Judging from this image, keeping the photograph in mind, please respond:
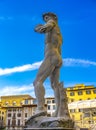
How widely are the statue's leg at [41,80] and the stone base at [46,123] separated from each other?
10.8 inches

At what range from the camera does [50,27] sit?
7875mm

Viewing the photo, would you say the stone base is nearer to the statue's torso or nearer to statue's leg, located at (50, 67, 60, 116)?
statue's leg, located at (50, 67, 60, 116)

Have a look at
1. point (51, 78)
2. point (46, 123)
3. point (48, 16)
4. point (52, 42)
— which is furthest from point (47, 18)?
point (46, 123)

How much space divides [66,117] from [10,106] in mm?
86679

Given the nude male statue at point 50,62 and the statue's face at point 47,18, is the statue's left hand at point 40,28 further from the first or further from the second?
the statue's face at point 47,18

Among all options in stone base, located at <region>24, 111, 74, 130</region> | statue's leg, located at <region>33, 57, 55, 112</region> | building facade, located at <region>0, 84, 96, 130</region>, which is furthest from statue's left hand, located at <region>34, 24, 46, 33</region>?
building facade, located at <region>0, 84, 96, 130</region>

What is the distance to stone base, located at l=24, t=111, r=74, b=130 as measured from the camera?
7055 millimetres

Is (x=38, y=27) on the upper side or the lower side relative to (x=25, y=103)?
lower

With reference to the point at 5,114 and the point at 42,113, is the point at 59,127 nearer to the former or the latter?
the point at 42,113

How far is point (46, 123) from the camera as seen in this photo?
7.09m

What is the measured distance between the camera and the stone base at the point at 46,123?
7055 mm

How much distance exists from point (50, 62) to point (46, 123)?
1.72 m

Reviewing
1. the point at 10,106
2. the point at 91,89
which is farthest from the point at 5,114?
the point at 91,89

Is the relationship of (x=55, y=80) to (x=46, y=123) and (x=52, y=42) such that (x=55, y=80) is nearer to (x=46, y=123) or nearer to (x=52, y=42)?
(x=52, y=42)
